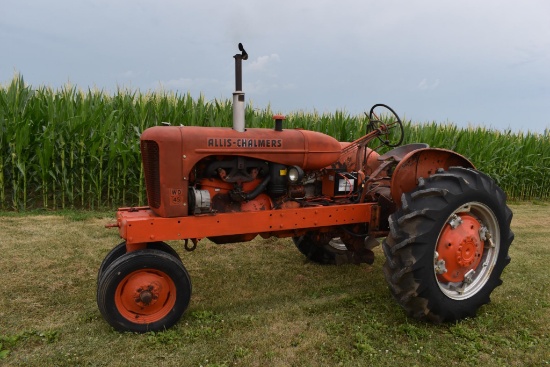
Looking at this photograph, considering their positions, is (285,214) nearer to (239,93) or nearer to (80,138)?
(239,93)

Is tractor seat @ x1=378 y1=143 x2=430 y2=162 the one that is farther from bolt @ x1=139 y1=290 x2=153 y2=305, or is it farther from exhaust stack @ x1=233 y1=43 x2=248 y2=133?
bolt @ x1=139 y1=290 x2=153 y2=305

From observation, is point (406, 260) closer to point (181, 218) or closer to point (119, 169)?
point (181, 218)

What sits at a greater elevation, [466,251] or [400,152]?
[400,152]

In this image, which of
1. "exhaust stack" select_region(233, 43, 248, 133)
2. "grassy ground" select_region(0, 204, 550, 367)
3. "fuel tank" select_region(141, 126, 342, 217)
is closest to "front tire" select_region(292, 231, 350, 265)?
"grassy ground" select_region(0, 204, 550, 367)

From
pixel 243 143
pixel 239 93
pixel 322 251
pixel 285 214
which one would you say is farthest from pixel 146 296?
pixel 322 251

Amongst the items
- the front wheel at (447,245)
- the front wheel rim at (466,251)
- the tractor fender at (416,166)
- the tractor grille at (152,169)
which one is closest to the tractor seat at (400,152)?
the tractor fender at (416,166)

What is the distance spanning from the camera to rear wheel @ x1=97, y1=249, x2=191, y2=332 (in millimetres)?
3104

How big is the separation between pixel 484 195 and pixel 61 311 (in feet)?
11.8

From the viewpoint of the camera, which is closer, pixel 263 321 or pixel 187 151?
pixel 187 151

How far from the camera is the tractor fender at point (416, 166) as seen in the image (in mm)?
3828

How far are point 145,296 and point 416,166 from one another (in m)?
2.49

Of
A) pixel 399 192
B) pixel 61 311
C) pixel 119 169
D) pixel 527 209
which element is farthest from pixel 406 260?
pixel 527 209

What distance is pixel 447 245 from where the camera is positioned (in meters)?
3.54

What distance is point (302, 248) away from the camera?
503cm
